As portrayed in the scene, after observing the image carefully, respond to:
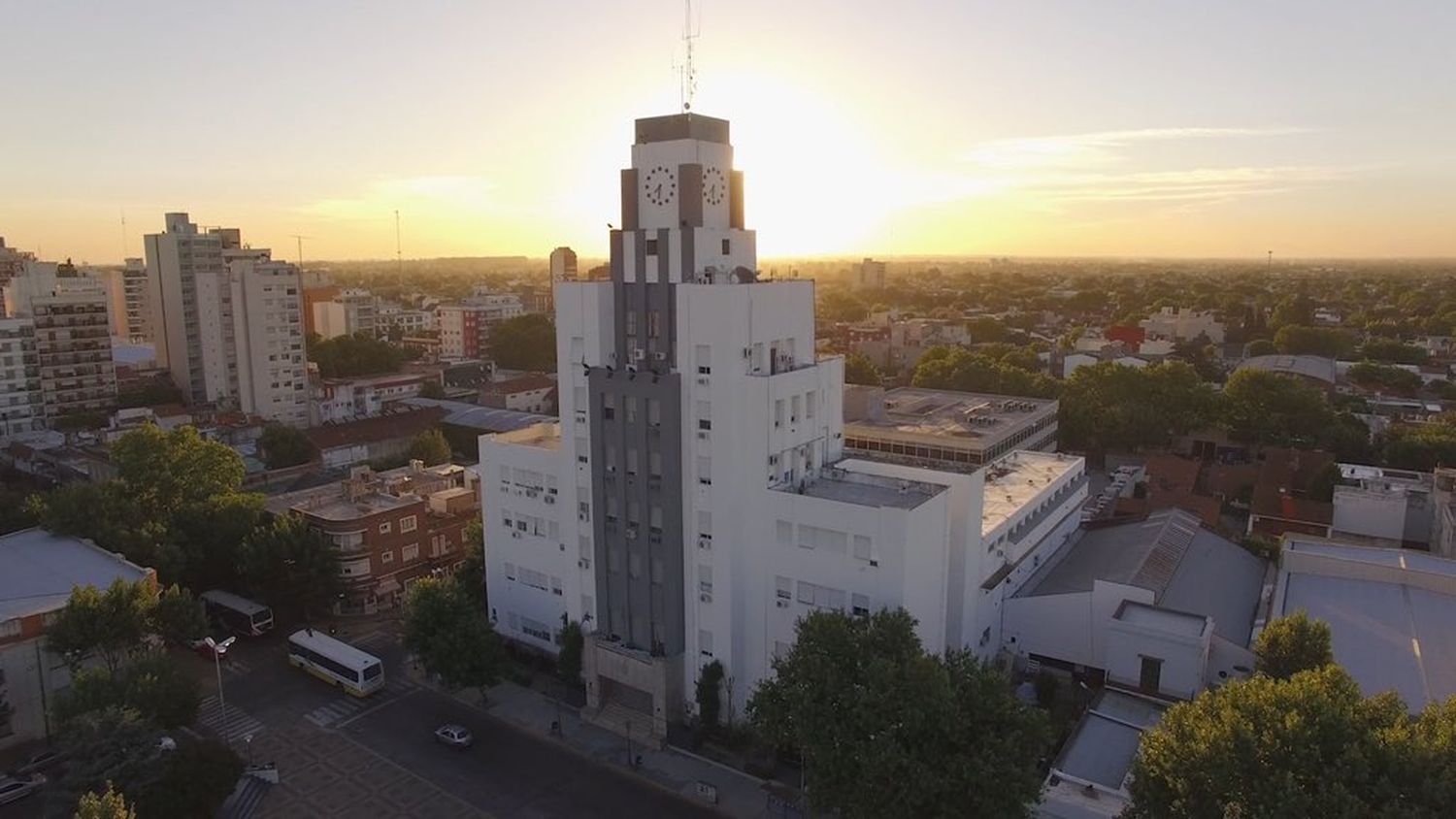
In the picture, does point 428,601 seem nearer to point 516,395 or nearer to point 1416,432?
point 516,395

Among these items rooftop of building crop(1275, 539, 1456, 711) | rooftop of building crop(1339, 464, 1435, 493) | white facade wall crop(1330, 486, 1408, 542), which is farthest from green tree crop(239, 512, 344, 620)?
rooftop of building crop(1339, 464, 1435, 493)

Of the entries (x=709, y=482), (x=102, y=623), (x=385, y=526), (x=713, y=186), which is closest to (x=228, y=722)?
(x=102, y=623)

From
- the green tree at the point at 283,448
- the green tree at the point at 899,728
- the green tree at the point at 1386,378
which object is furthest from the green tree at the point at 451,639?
the green tree at the point at 1386,378

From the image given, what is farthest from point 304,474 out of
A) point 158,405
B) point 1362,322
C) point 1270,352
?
point 1362,322

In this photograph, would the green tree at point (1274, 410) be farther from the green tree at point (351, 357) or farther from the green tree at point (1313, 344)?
the green tree at point (351, 357)

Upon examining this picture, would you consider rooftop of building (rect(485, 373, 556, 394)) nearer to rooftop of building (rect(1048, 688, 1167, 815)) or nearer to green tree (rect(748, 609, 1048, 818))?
green tree (rect(748, 609, 1048, 818))

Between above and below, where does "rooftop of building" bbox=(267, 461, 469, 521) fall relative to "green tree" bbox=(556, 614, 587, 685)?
above

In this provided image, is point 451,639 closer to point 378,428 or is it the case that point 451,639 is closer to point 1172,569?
point 1172,569
